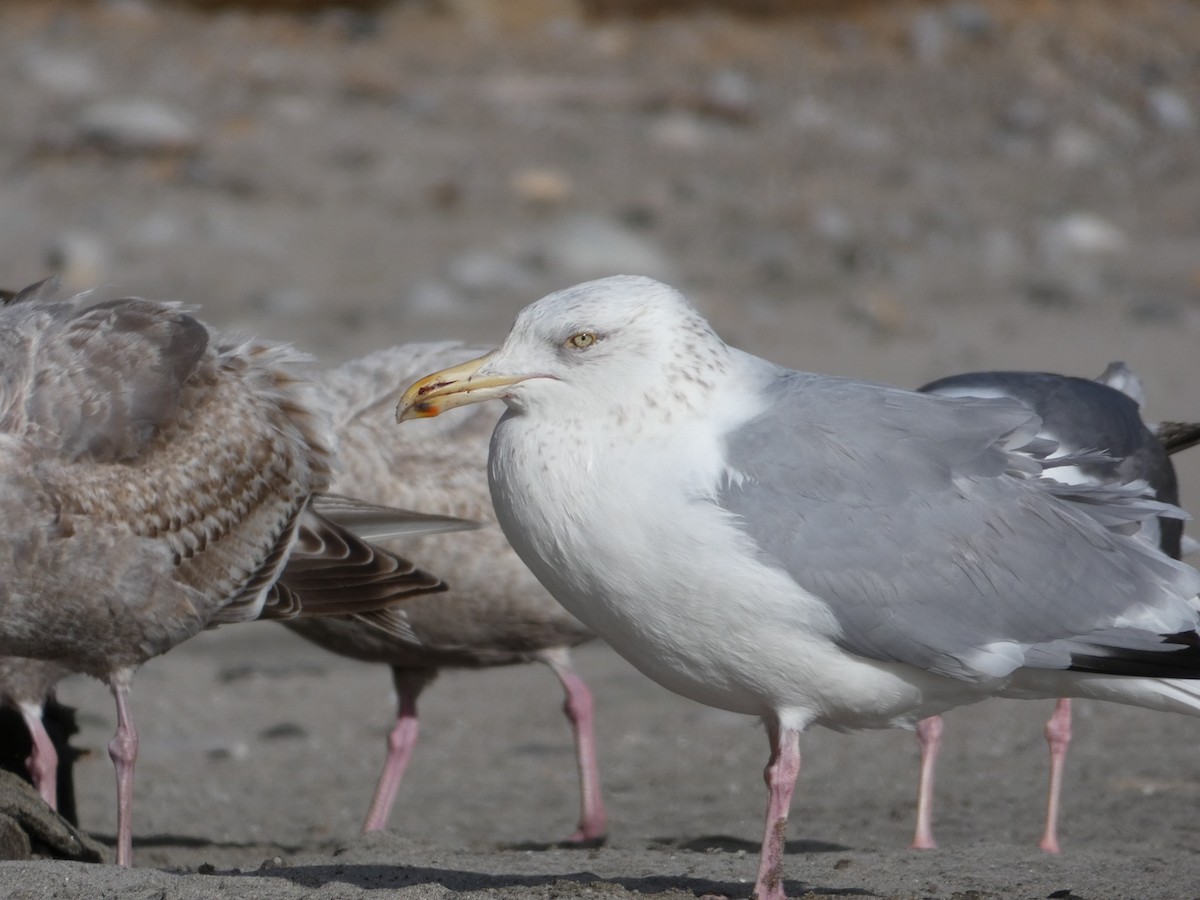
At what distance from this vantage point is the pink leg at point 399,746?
5.71 meters

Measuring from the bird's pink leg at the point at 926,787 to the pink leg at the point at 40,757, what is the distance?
2.33 meters

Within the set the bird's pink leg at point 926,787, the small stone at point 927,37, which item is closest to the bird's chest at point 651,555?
the bird's pink leg at point 926,787

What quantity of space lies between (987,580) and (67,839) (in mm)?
2348

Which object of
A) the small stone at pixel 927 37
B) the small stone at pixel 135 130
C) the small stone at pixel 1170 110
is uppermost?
the small stone at pixel 927 37

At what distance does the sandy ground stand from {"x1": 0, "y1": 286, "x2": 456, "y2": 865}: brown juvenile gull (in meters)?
0.72

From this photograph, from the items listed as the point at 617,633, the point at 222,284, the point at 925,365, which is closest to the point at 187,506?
the point at 617,633

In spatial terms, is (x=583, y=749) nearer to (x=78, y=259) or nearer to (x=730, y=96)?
(x=78, y=259)

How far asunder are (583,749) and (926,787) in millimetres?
1221

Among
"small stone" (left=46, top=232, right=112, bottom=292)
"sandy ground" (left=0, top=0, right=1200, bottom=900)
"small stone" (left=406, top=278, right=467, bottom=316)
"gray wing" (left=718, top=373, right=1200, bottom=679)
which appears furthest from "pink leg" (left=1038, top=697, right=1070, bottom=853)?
"small stone" (left=46, top=232, right=112, bottom=292)

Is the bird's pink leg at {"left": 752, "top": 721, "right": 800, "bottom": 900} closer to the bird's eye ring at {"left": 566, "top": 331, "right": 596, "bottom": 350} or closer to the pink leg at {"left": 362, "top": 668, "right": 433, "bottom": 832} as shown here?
the bird's eye ring at {"left": 566, "top": 331, "right": 596, "bottom": 350}

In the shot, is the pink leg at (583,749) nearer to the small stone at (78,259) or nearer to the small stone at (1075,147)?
the small stone at (78,259)

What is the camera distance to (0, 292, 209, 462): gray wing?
181 inches

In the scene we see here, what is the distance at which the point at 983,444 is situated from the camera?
12.6 ft

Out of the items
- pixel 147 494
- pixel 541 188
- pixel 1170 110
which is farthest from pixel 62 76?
pixel 147 494
